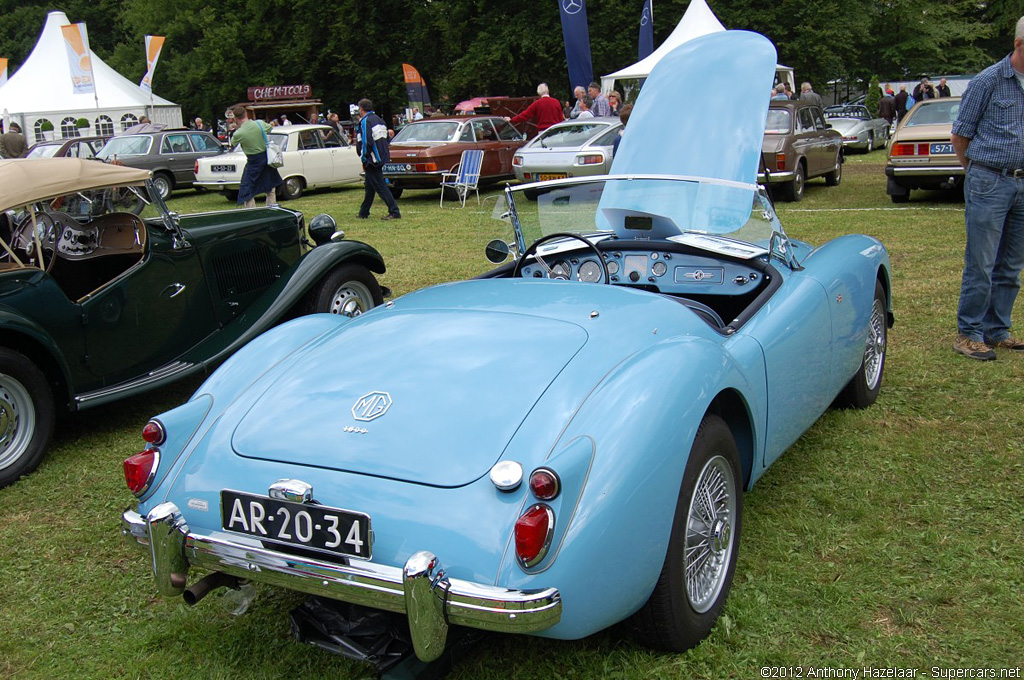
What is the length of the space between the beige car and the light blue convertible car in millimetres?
9014

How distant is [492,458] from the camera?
2.47 m

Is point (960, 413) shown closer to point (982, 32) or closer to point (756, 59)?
point (756, 59)

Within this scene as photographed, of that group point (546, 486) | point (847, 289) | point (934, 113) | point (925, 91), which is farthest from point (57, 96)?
point (546, 486)

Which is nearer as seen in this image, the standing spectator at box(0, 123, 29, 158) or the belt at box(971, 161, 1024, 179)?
the belt at box(971, 161, 1024, 179)

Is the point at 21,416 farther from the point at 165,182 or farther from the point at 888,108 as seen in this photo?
the point at 888,108

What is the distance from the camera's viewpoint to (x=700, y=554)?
2.78 m

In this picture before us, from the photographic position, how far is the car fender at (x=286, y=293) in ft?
17.9

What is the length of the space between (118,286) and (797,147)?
11.2 metres

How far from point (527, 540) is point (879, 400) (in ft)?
11.0

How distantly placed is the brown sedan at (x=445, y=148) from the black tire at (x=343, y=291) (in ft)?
32.3

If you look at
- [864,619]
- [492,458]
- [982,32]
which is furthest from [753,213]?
[982,32]

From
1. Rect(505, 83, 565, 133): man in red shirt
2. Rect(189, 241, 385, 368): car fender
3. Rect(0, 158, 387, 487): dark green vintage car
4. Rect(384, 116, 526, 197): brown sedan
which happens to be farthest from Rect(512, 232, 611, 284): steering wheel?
Rect(505, 83, 565, 133): man in red shirt

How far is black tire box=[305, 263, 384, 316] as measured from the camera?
6004mm

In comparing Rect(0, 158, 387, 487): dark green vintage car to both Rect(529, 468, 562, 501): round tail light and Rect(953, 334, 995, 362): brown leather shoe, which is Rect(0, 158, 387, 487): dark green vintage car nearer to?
Rect(529, 468, 562, 501): round tail light
